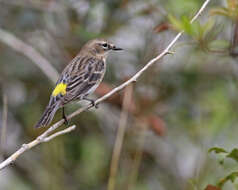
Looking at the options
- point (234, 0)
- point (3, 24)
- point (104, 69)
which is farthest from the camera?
point (3, 24)

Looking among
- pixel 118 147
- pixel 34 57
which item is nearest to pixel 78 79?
pixel 34 57

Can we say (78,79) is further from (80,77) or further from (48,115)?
(48,115)

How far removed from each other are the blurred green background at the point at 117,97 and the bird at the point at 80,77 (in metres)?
0.16

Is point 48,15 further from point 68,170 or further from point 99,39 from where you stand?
point 68,170

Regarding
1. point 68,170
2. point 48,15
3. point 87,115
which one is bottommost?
point 68,170

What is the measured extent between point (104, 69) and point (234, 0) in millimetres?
2284

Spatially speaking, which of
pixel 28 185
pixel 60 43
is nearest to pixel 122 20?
pixel 60 43

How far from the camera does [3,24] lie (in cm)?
648

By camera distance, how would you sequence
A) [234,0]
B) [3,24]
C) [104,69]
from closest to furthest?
[234,0] < [104,69] < [3,24]

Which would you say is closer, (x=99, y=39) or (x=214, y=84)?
(x=99, y=39)

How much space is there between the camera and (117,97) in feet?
20.5

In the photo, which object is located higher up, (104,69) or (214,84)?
(104,69)

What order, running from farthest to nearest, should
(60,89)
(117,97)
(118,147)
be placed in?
(117,97) → (60,89) → (118,147)

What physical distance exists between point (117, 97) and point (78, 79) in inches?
27.6
